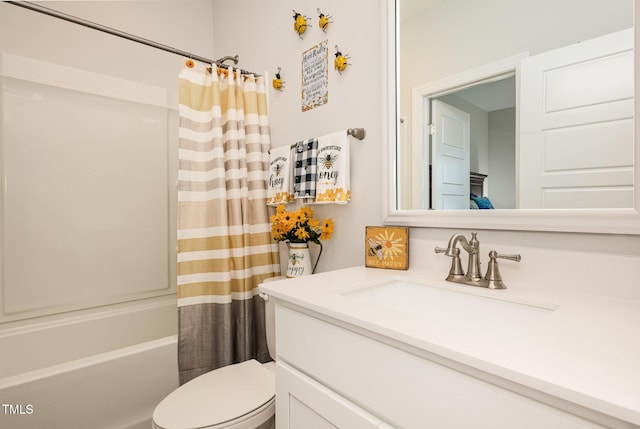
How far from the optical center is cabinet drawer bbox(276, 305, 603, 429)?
0.46 meters

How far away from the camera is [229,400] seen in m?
1.10

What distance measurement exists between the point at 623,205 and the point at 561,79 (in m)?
0.37

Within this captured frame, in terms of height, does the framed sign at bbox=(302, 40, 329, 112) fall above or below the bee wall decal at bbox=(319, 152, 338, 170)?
above

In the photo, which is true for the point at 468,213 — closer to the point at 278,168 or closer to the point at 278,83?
the point at 278,168

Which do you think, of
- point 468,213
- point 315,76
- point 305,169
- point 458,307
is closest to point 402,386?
point 458,307

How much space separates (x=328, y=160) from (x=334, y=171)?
2.4 inches

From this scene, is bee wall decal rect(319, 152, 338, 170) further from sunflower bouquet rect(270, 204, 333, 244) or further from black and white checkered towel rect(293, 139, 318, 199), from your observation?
sunflower bouquet rect(270, 204, 333, 244)

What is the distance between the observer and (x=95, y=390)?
1.25 m

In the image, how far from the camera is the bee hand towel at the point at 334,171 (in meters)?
1.31

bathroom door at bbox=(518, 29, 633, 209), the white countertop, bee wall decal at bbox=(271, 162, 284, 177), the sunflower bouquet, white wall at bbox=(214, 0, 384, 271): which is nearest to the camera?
the white countertop

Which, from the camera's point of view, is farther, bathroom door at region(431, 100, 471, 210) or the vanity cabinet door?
bathroom door at region(431, 100, 471, 210)

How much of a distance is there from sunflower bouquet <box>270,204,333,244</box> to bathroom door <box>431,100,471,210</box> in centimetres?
49

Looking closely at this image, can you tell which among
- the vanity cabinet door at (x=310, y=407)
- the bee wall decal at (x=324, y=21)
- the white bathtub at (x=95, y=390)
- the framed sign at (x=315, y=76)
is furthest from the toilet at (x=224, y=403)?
the bee wall decal at (x=324, y=21)

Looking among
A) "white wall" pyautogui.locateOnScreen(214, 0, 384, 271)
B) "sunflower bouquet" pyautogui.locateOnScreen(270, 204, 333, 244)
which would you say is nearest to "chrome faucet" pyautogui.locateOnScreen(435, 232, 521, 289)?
"white wall" pyautogui.locateOnScreen(214, 0, 384, 271)
